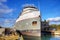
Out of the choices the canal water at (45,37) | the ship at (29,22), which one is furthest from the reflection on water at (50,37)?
the ship at (29,22)

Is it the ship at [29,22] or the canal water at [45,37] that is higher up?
the ship at [29,22]

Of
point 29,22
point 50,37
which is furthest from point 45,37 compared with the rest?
point 29,22

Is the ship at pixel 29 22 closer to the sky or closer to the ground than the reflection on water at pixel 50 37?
closer to the sky

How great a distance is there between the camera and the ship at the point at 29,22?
3.94m

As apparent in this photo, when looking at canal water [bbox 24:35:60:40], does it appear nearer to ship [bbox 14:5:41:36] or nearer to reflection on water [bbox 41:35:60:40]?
reflection on water [bbox 41:35:60:40]

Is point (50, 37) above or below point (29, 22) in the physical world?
below

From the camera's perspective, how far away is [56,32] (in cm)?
412

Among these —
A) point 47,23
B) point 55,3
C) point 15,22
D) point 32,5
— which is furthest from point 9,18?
point 55,3

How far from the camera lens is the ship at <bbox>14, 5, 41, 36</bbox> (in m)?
3.94

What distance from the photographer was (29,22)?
3969 mm

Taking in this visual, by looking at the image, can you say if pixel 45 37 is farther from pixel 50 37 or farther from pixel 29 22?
pixel 29 22

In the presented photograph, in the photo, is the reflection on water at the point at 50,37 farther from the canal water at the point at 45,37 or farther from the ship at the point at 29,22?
the ship at the point at 29,22

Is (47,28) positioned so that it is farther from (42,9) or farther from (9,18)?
(9,18)

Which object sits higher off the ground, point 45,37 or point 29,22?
point 29,22
